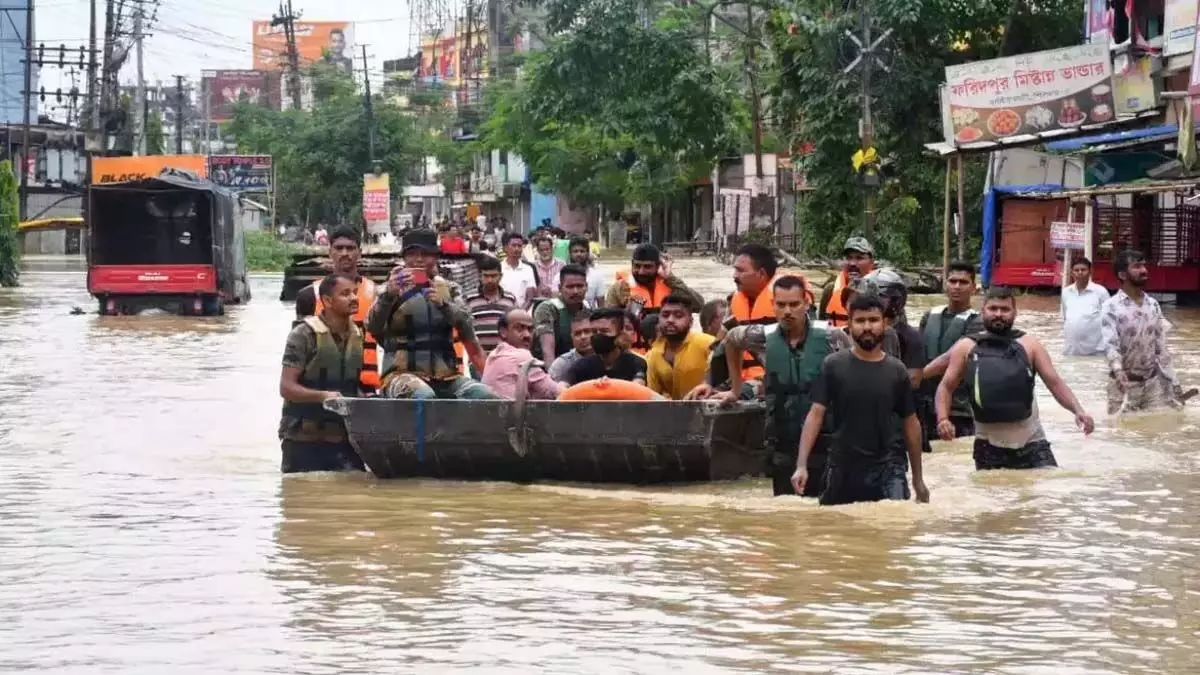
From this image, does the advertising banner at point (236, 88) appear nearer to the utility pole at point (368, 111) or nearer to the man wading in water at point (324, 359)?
the utility pole at point (368, 111)

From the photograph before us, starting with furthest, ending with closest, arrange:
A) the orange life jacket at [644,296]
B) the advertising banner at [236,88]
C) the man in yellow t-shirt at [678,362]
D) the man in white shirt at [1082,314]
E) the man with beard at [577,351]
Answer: the advertising banner at [236,88] < the man in white shirt at [1082,314] < the orange life jacket at [644,296] < the man with beard at [577,351] < the man in yellow t-shirt at [678,362]

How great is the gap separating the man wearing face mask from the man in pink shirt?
2.04 m

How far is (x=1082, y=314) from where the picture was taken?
21.2m

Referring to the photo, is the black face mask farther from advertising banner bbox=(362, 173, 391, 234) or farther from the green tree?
advertising banner bbox=(362, 173, 391, 234)

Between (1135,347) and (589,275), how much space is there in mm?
4259

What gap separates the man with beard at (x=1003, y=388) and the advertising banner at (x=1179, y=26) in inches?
923

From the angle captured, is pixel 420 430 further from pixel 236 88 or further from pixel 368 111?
pixel 236 88

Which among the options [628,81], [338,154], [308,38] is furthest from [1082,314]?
[308,38]

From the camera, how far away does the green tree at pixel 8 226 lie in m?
47.0

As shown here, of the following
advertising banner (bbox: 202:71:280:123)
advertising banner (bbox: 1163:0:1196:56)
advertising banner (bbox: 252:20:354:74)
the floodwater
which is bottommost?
the floodwater

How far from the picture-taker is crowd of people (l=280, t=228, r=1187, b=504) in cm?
991

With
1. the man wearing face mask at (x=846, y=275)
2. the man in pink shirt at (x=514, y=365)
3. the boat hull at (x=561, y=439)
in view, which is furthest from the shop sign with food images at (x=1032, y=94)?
the boat hull at (x=561, y=439)

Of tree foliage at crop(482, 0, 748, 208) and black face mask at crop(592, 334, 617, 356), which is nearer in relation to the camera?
black face mask at crop(592, 334, 617, 356)

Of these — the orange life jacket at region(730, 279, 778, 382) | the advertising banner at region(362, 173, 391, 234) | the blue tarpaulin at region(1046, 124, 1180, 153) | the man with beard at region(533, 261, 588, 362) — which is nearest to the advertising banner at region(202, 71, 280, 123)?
the advertising banner at region(362, 173, 391, 234)
